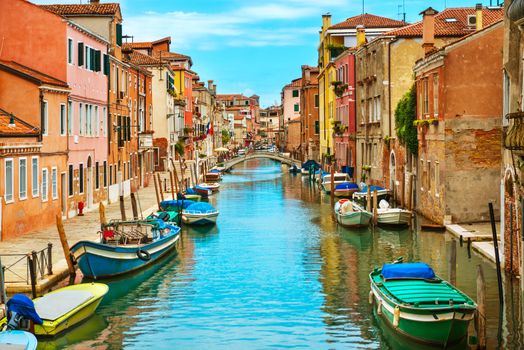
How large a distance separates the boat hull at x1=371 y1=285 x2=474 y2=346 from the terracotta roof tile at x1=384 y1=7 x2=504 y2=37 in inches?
1046

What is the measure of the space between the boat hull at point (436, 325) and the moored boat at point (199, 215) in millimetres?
20498

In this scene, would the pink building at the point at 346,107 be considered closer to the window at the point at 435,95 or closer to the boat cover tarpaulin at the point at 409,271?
the window at the point at 435,95

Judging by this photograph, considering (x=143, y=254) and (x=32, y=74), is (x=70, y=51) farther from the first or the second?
(x=143, y=254)

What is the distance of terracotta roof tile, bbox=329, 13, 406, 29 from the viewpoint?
6162 centimetres

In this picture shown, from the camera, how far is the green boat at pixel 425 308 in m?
14.9

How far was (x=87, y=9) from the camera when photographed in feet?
129

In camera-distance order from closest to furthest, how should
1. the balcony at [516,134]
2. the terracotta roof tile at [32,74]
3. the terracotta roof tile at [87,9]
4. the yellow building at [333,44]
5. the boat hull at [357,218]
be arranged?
the balcony at [516,134]
the terracotta roof tile at [32,74]
the boat hull at [357,218]
the terracotta roof tile at [87,9]
the yellow building at [333,44]

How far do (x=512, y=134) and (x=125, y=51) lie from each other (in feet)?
113

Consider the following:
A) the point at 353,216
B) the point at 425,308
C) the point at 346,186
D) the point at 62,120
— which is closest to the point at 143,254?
the point at 62,120

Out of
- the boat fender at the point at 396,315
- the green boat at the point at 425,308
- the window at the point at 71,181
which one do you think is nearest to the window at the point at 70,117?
the window at the point at 71,181

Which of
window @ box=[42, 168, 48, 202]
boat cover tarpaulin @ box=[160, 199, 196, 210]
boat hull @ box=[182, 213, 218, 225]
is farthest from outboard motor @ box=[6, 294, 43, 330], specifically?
boat cover tarpaulin @ box=[160, 199, 196, 210]

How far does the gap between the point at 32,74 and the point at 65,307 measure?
14634 millimetres

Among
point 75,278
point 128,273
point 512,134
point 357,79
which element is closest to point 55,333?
point 75,278

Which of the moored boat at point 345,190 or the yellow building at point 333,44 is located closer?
the moored boat at point 345,190
